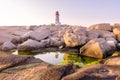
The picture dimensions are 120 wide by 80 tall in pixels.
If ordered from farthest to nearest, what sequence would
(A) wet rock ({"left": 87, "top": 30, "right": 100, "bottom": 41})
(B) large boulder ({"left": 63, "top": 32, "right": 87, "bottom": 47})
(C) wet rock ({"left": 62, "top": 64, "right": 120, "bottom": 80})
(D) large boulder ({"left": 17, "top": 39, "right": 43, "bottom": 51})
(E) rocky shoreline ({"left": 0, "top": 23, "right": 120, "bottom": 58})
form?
(A) wet rock ({"left": 87, "top": 30, "right": 100, "bottom": 41})
(B) large boulder ({"left": 63, "top": 32, "right": 87, "bottom": 47})
(D) large boulder ({"left": 17, "top": 39, "right": 43, "bottom": 51})
(E) rocky shoreline ({"left": 0, "top": 23, "right": 120, "bottom": 58})
(C) wet rock ({"left": 62, "top": 64, "right": 120, "bottom": 80})

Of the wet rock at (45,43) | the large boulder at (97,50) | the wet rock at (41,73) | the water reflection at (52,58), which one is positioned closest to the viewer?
the wet rock at (41,73)

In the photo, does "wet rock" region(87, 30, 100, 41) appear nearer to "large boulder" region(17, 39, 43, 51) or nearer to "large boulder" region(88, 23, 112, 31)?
"large boulder" region(88, 23, 112, 31)

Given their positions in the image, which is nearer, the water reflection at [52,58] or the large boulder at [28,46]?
the water reflection at [52,58]

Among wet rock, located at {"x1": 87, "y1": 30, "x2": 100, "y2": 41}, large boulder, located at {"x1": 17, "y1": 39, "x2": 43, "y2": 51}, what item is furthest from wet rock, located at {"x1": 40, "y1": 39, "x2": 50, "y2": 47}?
wet rock, located at {"x1": 87, "y1": 30, "x2": 100, "y2": 41}

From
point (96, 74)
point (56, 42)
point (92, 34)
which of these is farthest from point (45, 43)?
point (96, 74)

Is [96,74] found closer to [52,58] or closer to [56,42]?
[52,58]

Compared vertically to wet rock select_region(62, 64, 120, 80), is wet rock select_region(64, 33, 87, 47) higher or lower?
lower

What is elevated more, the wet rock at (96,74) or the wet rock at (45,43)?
the wet rock at (96,74)

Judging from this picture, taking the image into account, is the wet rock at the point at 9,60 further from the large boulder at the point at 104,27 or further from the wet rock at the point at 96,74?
the large boulder at the point at 104,27

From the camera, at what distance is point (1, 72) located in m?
6.22

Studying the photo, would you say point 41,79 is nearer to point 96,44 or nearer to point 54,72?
point 54,72

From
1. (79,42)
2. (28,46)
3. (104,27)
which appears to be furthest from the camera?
(104,27)

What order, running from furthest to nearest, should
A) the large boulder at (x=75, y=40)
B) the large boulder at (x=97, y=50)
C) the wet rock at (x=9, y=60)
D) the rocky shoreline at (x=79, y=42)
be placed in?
the large boulder at (x=75, y=40)
the rocky shoreline at (x=79, y=42)
the large boulder at (x=97, y=50)
the wet rock at (x=9, y=60)

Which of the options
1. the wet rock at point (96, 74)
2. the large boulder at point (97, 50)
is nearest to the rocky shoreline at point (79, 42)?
the large boulder at point (97, 50)
